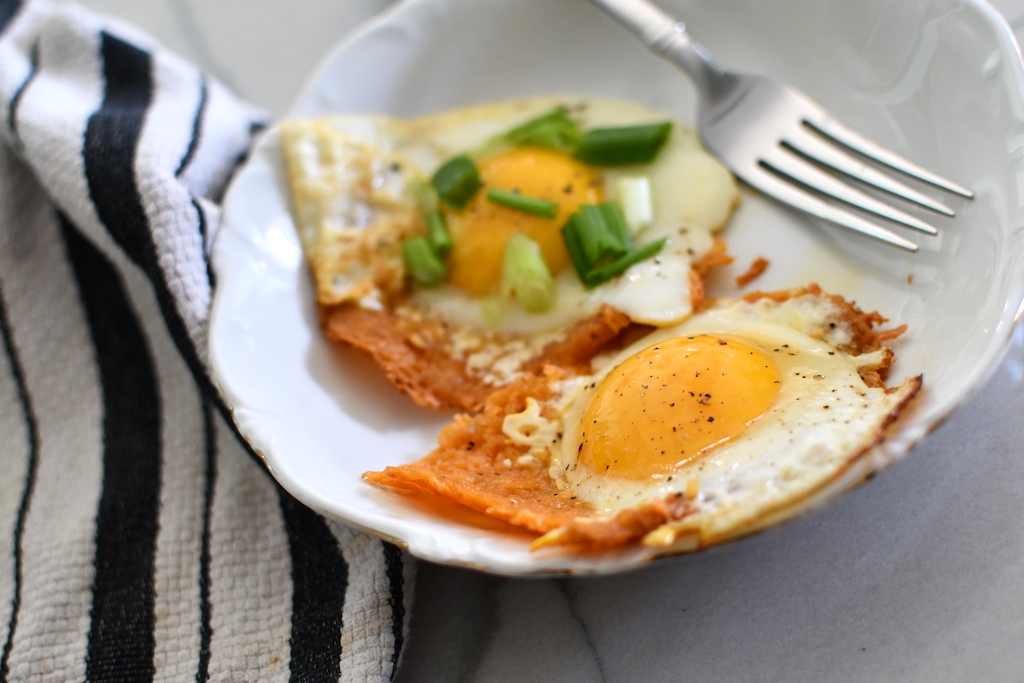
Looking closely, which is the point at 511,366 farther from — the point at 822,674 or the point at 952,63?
the point at 952,63

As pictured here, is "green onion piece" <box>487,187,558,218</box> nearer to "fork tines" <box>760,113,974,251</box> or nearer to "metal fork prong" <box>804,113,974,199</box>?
"fork tines" <box>760,113,974,251</box>

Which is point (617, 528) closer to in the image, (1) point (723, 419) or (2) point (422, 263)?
(1) point (723, 419)

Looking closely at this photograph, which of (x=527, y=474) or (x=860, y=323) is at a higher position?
(x=860, y=323)

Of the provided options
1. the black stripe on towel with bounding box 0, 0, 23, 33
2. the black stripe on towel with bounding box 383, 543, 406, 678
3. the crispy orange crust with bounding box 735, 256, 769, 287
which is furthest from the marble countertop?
the black stripe on towel with bounding box 0, 0, 23, 33

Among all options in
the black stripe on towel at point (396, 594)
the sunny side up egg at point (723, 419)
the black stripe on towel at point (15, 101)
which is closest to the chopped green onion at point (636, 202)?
the sunny side up egg at point (723, 419)

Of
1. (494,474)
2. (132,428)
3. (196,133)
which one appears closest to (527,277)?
(494,474)

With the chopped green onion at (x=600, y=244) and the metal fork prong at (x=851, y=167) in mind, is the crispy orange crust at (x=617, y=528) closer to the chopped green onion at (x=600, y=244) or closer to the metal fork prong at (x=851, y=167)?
the chopped green onion at (x=600, y=244)

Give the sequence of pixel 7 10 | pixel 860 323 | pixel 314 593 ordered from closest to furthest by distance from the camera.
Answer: pixel 860 323, pixel 314 593, pixel 7 10

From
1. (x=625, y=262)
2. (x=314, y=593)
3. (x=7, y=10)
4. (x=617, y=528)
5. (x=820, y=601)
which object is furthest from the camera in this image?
(x=7, y=10)

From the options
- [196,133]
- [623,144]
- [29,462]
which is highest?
[623,144]
